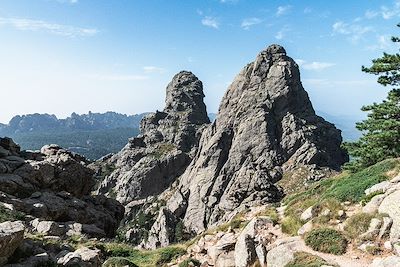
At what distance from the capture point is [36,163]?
1816 inches

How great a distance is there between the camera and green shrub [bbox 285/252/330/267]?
22.4 meters

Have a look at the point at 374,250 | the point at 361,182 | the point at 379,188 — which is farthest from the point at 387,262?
the point at 361,182

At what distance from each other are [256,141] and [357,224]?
457 ft

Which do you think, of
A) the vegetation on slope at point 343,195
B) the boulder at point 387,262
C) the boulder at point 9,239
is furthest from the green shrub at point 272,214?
the boulder at point 9,239

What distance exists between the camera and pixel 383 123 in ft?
137

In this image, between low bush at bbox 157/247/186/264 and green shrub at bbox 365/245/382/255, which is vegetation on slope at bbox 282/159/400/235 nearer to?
green shrub at bbox 365/245/382/255

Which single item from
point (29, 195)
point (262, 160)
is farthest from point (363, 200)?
point (262, 160)

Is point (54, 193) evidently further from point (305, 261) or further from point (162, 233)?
point (162, 233)

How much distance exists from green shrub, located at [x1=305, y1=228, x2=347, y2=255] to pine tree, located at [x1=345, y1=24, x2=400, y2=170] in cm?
2030

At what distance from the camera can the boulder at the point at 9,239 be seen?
1806 cm

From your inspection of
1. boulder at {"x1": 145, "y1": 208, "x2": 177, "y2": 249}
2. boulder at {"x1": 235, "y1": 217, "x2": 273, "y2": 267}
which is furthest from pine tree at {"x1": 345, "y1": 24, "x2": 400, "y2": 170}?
boulder at {"x1": 145, "y1": 208, "x2": 177, "y2": 249}

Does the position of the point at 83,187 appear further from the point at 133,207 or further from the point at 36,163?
the point at 133,207

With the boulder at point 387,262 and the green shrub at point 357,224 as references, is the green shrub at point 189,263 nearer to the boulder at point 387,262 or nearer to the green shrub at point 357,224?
the green shrub at point 357,224

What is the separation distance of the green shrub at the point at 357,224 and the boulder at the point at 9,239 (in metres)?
21.2
